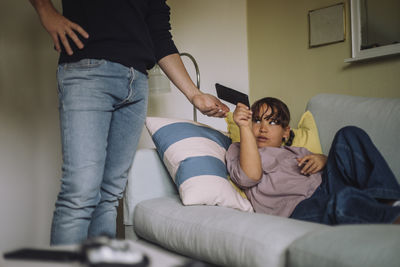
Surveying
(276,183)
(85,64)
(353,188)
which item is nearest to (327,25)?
(276,183)

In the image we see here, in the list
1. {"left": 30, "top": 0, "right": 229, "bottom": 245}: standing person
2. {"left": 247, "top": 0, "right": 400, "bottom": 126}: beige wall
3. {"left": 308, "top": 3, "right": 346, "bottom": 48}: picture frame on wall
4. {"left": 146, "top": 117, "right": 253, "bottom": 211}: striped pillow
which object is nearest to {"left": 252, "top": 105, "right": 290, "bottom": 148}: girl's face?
{"left": 146, "top": 117, "right": 253, "bottom": 211}: striped pillow

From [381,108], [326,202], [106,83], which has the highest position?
[106,83]

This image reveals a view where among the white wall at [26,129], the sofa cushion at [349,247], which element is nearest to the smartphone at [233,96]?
the sofa cushion at [349,247]

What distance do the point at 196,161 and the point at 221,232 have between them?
1.35 ft

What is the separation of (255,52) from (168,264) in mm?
2280

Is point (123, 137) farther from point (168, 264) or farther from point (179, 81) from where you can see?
point (168, 264)

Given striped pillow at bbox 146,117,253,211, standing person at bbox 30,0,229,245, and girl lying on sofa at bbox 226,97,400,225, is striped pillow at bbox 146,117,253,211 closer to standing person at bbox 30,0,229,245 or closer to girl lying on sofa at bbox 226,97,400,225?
girl lying on sofa at bbox 226,97,400,225

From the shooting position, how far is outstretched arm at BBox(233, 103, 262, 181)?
1.37m

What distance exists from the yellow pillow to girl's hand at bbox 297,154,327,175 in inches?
5.5

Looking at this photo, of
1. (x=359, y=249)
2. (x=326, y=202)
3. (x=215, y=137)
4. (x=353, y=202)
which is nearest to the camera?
(x=359, y=249)

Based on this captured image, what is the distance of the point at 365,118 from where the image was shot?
154 cm

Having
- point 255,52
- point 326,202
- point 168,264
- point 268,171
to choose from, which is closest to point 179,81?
point 268,171

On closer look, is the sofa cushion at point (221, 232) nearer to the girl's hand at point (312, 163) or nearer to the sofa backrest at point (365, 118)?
the girl's hand at point (312, 163)

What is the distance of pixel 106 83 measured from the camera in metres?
1.17
